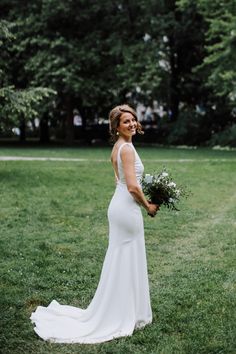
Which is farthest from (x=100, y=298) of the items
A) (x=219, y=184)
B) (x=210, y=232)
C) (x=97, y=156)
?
(x=97, y=156)

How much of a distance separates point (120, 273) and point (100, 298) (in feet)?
1.09

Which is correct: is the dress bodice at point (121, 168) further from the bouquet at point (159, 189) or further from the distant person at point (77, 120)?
the distant person at point (77, 120)

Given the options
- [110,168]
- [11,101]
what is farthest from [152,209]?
[110,168]

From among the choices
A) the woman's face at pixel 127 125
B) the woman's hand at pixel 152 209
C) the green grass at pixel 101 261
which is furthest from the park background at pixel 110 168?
the woman's face at pixel 127 125

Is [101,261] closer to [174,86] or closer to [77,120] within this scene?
[174,86]

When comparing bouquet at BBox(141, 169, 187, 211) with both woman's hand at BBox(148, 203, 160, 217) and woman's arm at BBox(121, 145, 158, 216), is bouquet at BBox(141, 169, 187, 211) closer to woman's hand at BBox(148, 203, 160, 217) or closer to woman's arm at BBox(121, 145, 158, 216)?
woman's hand at BBox(148, 203, 160, 217)

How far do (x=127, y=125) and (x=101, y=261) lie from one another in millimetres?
3370

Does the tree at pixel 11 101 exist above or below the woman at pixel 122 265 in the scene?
above

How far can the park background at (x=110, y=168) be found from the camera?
641cm

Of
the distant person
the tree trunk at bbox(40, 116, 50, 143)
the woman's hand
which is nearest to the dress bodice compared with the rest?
the woman's hand

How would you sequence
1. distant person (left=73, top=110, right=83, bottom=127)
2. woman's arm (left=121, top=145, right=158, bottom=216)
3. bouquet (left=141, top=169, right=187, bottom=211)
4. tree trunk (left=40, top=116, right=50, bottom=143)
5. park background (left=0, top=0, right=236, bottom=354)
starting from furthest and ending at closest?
distant person (left=73, top=110, right=83, bottom=127) → tree trunk (left=40, top=116, right=50, bottom=143) → park background (left=0, top=0, right=236, bottom=354) → bouquet (left=141, top=169, right=187, bottom=211) → woman's arm (left=121, top=145, right=158, bottom=216)

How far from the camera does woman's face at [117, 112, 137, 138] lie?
5551mm

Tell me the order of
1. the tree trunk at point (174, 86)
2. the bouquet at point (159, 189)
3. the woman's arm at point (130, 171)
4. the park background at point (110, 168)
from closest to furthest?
the woman's arm at point (130, 171), the bouquet at point (159, 189), the park background at point (110, 168), the tree trunk at point (174, 86)

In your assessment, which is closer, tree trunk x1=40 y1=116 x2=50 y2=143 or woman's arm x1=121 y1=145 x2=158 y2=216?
woman's arm x1=121 y1=145 x2=158 y2=216
